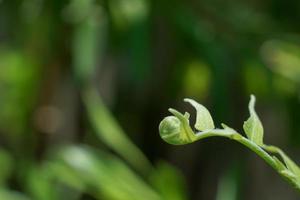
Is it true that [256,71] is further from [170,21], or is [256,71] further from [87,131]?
[87,131]

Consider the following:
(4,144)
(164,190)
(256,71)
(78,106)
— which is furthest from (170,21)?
(4,144)

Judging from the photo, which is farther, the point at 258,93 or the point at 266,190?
the point at 266,190

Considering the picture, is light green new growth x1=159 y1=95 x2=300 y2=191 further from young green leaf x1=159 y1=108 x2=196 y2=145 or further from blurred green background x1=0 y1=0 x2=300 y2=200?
blurred green background x1=0 y1=0 x2=300 y2=200

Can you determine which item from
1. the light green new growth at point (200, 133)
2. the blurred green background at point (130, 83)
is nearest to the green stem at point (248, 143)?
the light green new growth at point (200, 133)

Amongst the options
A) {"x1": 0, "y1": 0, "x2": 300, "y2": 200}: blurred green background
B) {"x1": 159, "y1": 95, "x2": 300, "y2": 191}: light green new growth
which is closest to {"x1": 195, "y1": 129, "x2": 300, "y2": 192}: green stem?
{"x1": 159, "y1": 95, "x2": 300, "y2": 191}: light green new growth

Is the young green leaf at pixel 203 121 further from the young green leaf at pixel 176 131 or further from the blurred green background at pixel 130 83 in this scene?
the blurred green background at pixel 130 83

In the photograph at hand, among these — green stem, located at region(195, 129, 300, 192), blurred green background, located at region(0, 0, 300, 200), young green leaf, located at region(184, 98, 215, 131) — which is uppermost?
blurred green background, located at region(0, 0, 300, 200)

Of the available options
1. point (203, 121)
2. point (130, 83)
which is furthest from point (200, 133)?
point (130, 83)

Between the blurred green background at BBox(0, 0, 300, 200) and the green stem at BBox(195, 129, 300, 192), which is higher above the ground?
the blurred green background at BBox(0, 0, 300, 200)
